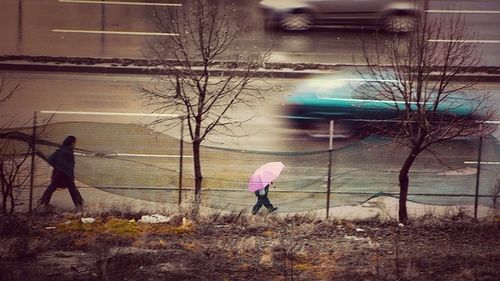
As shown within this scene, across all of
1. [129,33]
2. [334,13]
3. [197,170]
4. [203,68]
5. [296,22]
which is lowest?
[197,170]

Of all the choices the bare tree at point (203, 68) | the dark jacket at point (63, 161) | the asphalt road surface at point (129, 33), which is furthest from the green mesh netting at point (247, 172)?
the asphalt road surface at point (129, 33)

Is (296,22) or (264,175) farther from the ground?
(296,22)

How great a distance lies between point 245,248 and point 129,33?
40.7 ft

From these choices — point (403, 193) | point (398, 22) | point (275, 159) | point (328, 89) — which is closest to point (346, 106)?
point (328, 89)

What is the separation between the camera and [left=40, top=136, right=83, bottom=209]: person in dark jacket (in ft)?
44.5

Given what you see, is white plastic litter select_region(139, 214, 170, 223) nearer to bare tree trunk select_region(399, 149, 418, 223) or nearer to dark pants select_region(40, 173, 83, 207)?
dark pants select_region(40, 173, 83, 207)

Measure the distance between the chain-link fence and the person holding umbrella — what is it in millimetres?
243

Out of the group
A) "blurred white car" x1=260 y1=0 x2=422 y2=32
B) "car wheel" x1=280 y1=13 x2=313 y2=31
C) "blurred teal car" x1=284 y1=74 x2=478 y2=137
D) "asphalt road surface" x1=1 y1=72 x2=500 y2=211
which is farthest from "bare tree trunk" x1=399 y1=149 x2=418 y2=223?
"car wheel" x1=280 y1=13 x2=313 y2=31

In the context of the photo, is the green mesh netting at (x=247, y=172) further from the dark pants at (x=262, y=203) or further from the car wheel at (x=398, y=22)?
the car wheel at (x=398, y=22)

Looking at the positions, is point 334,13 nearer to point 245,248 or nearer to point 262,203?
point 262,203

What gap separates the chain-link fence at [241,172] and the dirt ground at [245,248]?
0.69 m

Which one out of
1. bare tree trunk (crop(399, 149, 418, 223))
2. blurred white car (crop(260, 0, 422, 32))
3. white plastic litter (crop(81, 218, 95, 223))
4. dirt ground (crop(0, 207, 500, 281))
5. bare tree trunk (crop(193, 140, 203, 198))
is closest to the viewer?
dirt ground (crop(0, 207, 500, 281))

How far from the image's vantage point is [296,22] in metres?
22.5

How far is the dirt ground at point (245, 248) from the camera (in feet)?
35.4
